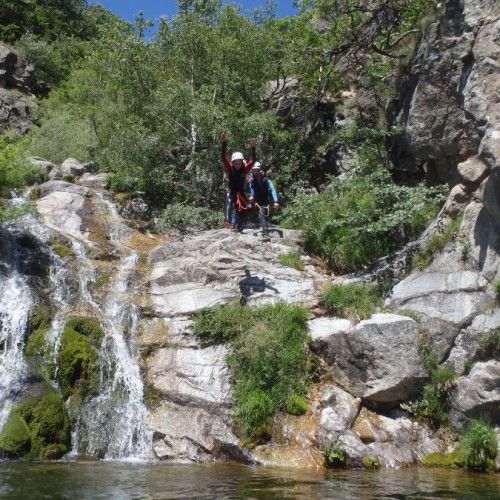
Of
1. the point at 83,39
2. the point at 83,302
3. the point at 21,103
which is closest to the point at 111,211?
the point at 83,302

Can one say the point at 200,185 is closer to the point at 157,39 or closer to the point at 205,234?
the point at 205,234

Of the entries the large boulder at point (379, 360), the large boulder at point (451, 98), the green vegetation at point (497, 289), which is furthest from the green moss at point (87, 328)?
the large boulder at point (451, 98)

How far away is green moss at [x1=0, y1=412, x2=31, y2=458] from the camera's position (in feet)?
33.1

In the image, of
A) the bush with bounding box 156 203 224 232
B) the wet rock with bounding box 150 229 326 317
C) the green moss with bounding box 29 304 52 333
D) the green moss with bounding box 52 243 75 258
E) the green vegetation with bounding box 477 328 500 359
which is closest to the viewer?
the green vegetation with bounding box 477 328 500 359

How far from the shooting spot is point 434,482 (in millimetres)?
8305

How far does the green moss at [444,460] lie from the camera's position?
32.4ft

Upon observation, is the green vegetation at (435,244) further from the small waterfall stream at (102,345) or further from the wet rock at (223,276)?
the small waterfall stream at (102,345)

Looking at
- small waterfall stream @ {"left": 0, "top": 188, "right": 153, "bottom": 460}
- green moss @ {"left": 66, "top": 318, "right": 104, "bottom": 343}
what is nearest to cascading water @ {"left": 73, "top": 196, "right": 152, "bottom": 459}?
small waterfall stream @ {"left": 0, "top": 188, "right": 153, "bottom": 460}

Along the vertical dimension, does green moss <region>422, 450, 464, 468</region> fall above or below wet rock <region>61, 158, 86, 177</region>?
below

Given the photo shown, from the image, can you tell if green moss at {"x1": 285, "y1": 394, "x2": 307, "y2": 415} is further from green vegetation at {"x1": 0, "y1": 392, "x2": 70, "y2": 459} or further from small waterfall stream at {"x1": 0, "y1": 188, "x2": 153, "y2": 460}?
green vegetation at {"x1": 0, "y1": 392, "x2": 70, "y2": 459}

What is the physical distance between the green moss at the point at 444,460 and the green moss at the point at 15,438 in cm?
750

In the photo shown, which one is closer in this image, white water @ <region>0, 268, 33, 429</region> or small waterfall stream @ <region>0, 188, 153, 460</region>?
small waterfall stream @ <region>0, 188, 153, 460</region>

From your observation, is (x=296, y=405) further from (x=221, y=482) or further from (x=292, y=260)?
(x=292, y=260)

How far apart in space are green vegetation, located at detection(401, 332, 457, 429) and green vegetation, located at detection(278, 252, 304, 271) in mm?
5460
